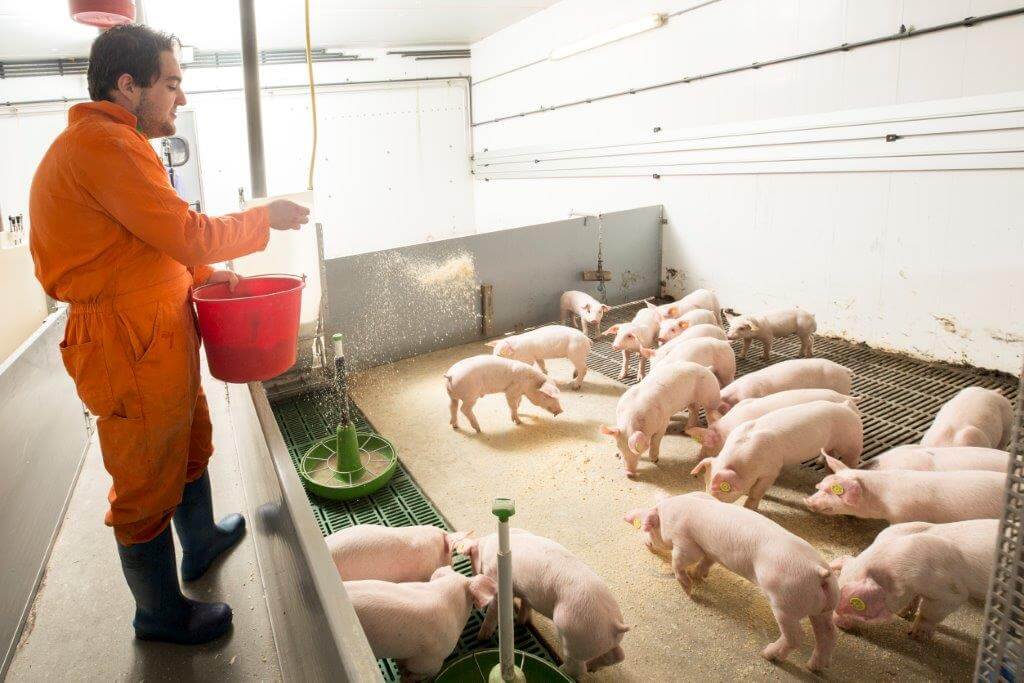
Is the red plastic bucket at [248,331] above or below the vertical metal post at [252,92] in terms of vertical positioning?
below

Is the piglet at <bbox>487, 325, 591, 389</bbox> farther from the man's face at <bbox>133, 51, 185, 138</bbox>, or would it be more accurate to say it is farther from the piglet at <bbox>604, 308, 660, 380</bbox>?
the man's face at <bbox>133, 51, 185, 138</bbox>

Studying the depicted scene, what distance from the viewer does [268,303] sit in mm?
1901

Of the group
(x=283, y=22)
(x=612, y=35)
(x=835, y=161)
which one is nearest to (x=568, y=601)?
(x=835, y=161)

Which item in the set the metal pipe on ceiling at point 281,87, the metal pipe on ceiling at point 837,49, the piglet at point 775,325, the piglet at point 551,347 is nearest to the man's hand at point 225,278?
the piglet at point 551,347

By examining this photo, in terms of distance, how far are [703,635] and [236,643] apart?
150cm

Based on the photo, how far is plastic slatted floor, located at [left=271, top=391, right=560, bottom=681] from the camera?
2.03m

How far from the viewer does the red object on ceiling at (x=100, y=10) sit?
2.57 m

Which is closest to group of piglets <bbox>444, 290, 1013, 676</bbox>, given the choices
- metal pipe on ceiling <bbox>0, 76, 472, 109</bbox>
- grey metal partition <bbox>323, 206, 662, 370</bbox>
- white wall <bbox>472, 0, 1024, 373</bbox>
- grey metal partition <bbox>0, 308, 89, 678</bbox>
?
grey metal partition <bbox>323, 206, 662, 370</bbox>

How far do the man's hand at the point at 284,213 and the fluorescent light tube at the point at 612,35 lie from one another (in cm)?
479

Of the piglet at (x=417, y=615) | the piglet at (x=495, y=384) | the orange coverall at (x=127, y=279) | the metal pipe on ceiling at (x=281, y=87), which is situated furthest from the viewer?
the metal pipe on ceiling at (x=281, y=87)

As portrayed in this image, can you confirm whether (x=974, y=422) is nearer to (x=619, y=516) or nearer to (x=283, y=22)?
(x=619, y=516)

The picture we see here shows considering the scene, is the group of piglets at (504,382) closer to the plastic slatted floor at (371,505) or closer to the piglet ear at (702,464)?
the plastic slatted floor at (371,505)

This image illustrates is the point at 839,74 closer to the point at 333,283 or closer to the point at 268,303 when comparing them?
the point at 333,283

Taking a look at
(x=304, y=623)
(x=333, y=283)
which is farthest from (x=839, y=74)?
(x=304, y=623)
